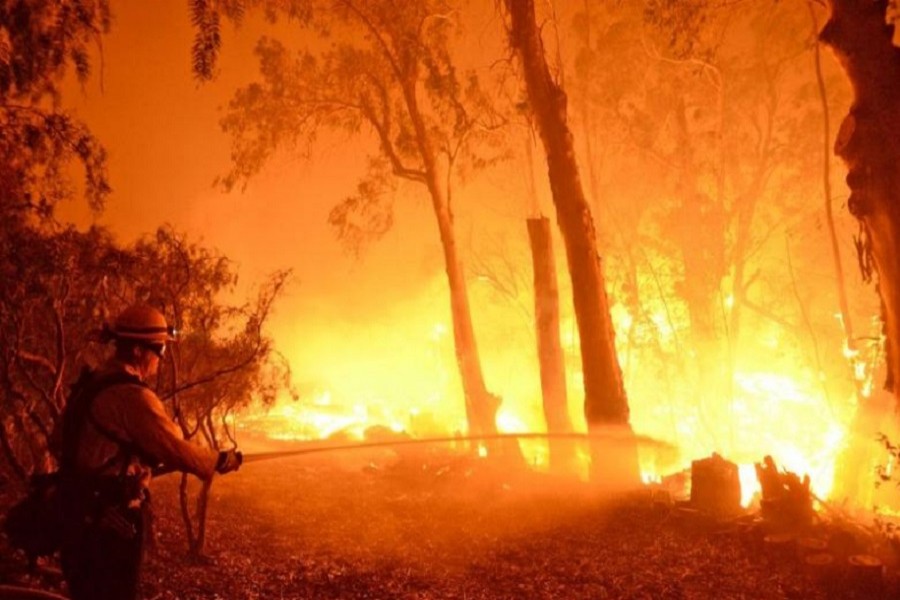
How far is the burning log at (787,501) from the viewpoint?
6.61 meters

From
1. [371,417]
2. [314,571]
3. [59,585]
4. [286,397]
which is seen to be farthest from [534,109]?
[286,397]

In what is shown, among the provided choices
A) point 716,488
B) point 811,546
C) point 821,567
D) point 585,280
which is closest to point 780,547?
point 811,546

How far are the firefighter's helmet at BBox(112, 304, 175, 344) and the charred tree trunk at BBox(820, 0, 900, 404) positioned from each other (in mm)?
5761

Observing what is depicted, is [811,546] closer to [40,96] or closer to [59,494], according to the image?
[59,494]

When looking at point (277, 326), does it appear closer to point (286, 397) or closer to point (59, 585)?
point (286, 397)

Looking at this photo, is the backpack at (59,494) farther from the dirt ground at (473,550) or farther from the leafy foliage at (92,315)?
the dirt ground at (473,550)

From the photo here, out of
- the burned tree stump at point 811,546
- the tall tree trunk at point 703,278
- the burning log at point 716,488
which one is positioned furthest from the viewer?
the tall tree trunk at point 703,278

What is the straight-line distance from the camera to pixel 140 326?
3.91m

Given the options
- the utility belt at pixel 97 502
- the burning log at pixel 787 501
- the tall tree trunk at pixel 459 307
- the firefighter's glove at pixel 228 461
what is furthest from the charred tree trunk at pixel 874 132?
the tall tree trunk at pixel 459 307

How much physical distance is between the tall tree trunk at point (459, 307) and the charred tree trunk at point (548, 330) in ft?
7.57

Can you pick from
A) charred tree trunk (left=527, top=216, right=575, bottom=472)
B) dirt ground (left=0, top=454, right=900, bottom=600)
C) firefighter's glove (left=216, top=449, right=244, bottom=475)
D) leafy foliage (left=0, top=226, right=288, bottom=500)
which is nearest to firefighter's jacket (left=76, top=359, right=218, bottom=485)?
firefighter's glove (left=216, top=449, right=244, bottom=475)

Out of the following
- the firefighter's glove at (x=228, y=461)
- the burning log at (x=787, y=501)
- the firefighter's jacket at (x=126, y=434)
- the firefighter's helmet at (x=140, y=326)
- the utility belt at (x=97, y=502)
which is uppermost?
the firefighter's helmet at (x=140, y=326)

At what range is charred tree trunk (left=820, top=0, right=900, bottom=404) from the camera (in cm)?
542

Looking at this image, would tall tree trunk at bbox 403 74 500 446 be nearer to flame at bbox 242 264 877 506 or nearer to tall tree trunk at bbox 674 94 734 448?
flame at bbox 242 264 877 506
